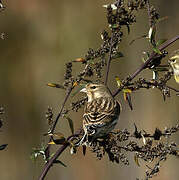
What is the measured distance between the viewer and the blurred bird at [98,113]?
5.74ft

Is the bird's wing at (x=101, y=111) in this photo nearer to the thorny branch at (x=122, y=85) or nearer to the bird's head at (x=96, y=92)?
the bird's head at (x=96, y=92)

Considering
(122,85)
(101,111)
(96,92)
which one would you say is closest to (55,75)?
(96,92)

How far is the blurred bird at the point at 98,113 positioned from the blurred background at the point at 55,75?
8.72ft

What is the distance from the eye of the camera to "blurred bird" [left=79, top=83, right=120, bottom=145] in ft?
5.74

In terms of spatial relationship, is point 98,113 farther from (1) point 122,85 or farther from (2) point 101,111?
(1) point 122,85

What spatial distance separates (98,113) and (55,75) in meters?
3.39

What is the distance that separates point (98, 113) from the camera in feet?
7.01

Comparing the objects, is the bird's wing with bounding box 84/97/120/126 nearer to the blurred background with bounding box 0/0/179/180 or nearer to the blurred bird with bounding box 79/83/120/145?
the blurred bird with bounding box 79/83/120/145

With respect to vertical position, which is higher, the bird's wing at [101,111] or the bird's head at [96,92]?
the bird's head at [96,92]

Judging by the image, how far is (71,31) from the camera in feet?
18.0

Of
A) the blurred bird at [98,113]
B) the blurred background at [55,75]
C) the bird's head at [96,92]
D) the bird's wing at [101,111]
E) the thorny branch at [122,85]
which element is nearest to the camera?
the thorny branch at [122,85]

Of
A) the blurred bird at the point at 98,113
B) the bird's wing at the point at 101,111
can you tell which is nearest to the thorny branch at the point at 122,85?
the blurred bird at the point at 98,113

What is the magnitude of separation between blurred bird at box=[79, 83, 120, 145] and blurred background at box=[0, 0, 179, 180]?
8.72ft

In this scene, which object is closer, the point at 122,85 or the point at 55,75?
the point at 122,85
